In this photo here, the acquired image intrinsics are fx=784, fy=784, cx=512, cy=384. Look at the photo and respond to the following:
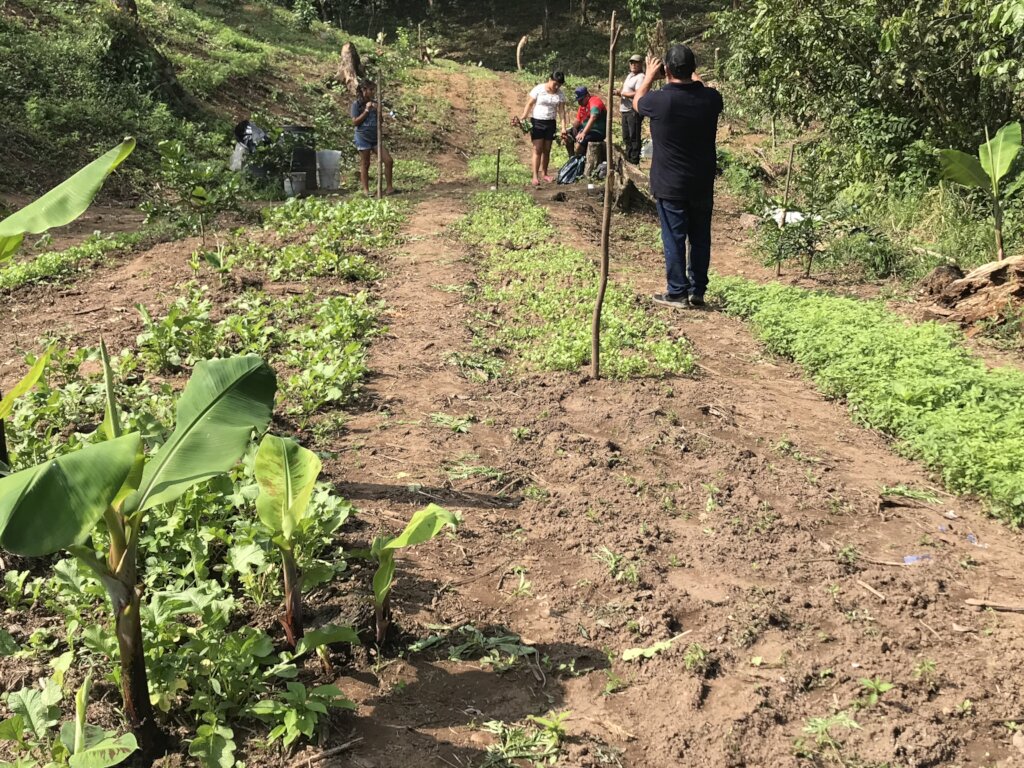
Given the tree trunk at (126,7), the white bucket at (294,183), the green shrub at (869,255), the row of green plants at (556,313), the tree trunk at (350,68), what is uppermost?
the tree trunk at (126,7)

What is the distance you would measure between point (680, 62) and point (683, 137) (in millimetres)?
544

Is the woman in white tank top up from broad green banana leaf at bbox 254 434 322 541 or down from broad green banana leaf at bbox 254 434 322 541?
up

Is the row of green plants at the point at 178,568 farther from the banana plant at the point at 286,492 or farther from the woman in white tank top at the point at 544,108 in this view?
the woman in white tank top at the point at 544,108

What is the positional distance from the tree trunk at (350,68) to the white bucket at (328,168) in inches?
294

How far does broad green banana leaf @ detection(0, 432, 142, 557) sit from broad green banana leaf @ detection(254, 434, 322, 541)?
0.77 m

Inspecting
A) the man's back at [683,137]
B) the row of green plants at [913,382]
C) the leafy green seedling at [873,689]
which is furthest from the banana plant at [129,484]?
the man's back at [683,137]

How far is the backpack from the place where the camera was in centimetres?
1221

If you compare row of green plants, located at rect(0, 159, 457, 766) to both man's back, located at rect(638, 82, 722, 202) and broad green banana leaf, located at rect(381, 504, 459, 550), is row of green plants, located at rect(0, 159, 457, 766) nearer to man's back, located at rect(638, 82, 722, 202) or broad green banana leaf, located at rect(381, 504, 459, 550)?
broad green banana leaf, located at rect(381, 504, 459, 550)

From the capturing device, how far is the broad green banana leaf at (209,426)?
193cm

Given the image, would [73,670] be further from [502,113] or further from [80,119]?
[502,113]

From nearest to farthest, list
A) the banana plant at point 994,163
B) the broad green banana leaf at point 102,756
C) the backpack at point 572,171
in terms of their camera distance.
A: the broad green banana leaf at point 102,756 → the banana plant at point 994,163 → the backpack at point 572,171

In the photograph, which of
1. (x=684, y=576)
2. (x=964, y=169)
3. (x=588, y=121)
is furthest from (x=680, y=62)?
(x=588, y=121)

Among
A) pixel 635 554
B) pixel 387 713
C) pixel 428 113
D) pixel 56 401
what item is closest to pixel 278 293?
pixel 56 401

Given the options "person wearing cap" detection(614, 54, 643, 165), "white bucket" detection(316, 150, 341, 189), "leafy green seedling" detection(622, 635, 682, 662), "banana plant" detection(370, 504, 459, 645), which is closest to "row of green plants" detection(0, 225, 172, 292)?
"white bucket" detection(316, 150, 341, 189)
